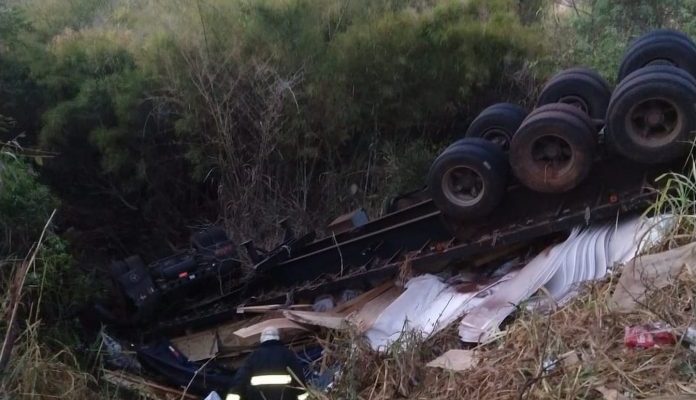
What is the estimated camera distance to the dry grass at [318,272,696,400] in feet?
14.6

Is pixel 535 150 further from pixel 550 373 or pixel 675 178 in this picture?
pixel 550 373

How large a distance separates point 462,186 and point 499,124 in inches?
35.2

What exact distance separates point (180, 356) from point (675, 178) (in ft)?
13.7

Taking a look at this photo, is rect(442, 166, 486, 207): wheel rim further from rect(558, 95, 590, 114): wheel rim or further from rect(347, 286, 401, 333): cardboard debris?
rect(558, 95, 590, 114): wheel rim

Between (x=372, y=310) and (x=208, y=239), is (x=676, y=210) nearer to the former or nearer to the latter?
(x=372, y=310)

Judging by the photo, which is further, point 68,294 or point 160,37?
point 160,37

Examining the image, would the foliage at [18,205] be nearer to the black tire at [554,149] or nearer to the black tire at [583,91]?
the black tire at [554,149]

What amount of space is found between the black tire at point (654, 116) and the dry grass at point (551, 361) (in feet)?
3.42

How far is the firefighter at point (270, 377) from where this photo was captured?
→ 5352 mm

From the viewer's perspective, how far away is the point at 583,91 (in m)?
6.93

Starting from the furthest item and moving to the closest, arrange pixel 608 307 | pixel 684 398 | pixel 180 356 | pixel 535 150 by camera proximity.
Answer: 1. pixel 180 356
2. pixel 535 150
3. pixel 608 307
4. pixel 684 398

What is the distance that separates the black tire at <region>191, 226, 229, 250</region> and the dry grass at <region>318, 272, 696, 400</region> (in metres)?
2.17

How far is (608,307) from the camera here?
200 inches

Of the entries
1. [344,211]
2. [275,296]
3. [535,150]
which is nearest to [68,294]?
[275,296]
